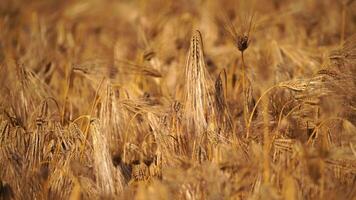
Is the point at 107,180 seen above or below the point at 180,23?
Answer: below

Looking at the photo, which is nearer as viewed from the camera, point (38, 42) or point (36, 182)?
point (36, 182)

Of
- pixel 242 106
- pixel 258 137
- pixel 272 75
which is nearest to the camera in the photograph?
pixel 258 137

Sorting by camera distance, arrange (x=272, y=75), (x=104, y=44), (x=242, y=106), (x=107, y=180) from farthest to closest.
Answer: (x=104, y=44) < (x=272, y=75) < (x=242, y=106) < (x=107, y=180)

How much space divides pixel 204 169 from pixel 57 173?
2.21 ft

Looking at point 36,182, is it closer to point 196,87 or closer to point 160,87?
point 196,87

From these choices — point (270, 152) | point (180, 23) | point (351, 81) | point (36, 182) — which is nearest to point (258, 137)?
point (270, 152)

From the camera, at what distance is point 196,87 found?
3111mm

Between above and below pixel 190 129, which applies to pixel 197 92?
above

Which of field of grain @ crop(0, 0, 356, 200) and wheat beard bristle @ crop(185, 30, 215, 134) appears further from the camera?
wheat beard bristle @ crop(185, 30, 215, 134)

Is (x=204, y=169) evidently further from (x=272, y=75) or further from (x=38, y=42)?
(x=38, y=42)

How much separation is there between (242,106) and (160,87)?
74 cm

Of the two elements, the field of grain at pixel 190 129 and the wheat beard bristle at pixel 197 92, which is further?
the wheat beard bristle at pixel 197 92

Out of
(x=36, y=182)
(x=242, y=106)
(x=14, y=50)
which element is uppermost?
(x=14, y=50)

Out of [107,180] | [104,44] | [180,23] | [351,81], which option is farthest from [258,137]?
[104,44]
